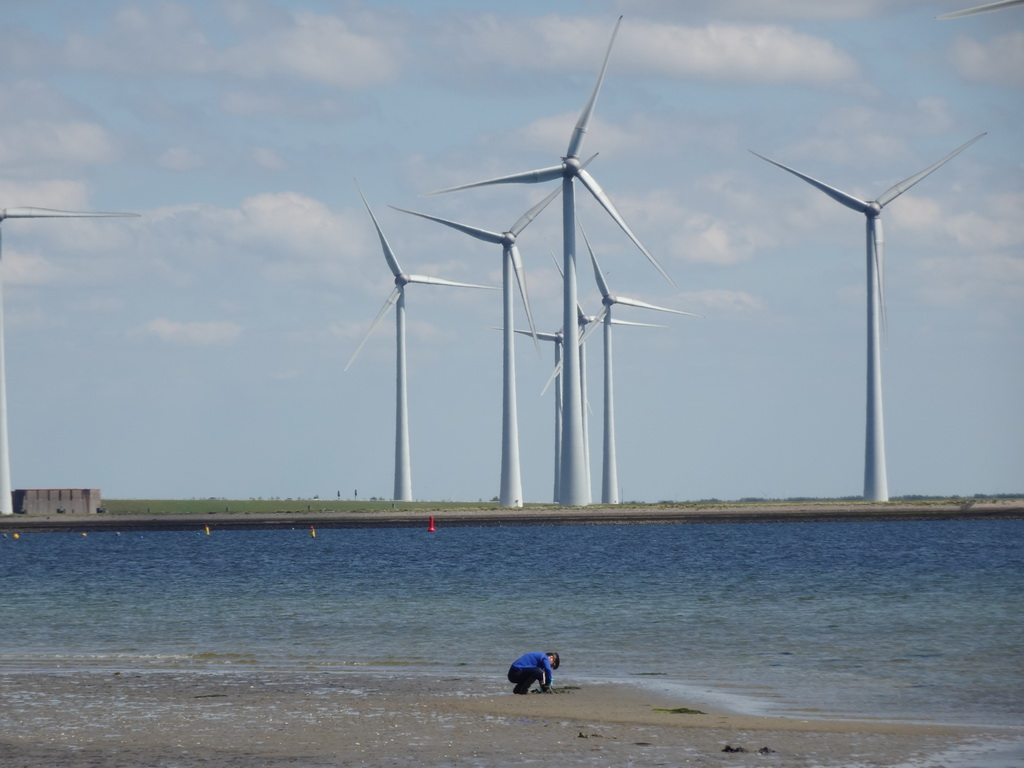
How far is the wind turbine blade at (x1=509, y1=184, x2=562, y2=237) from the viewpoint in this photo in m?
130

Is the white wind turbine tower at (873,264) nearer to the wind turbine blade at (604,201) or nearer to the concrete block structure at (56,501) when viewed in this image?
the wind turbine blade at (604,201)

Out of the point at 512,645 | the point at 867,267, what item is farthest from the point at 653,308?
the point at 512,645

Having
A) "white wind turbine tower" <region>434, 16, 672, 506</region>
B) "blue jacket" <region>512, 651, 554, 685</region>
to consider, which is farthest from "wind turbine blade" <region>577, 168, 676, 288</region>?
"blue jacket" <region>512, 651, 554, 685</region>

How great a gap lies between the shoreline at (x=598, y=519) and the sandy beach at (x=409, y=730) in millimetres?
105799

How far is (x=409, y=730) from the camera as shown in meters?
26.6

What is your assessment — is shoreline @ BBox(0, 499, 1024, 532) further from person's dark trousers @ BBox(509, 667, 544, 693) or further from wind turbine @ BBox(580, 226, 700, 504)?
person's dark trousers @ BBox(509, 667, 544, 693)

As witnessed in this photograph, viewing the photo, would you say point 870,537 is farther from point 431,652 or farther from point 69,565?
point 431,652

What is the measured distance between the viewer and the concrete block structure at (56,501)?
17325cm

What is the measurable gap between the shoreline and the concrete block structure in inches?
237

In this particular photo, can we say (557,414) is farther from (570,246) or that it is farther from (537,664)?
(537,664)

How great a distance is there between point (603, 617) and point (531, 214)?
84052 millimetres

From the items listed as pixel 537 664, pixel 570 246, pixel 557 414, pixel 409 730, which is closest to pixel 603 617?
pixel 537 664

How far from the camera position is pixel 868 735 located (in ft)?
85.6

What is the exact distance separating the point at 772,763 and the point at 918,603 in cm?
3678
